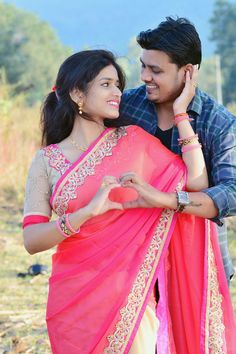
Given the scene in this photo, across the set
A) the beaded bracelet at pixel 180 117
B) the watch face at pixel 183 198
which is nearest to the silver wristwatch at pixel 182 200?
the watch face at pixel 183 198

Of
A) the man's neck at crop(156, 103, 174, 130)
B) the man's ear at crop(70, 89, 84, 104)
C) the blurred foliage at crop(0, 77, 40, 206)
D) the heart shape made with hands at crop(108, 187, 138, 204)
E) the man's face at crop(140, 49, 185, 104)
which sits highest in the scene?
the blurred foliage at crop(0, 77, 40, 206)

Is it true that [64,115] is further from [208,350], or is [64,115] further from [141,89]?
[208,350]

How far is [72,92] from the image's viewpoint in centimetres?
350

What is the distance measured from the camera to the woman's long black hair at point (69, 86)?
3.45m

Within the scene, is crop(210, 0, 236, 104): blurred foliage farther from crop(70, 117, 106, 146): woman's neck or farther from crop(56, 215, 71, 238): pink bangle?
crop(56, 215, 71, 238): pink bangle

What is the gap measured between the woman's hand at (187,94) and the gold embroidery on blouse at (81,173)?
0.29m

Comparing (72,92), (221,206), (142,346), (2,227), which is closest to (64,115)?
(72,92)

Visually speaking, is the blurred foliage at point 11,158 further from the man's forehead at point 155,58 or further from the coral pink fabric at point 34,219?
the coral pink fabric at point 34,219

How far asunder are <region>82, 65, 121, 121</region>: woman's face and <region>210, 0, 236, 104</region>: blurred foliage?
5390 centimetres

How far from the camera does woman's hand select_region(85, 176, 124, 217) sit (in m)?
3.17

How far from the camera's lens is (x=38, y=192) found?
11.1ft

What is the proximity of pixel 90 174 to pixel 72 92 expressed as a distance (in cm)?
36

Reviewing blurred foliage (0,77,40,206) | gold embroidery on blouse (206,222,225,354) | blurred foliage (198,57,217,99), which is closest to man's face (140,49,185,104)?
gold embroidery on blouse (206,222,225,354)

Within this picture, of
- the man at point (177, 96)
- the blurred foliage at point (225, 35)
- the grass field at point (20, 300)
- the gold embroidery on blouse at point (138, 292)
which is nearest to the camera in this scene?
the gold embroidery on blouse at point (138, 292)
